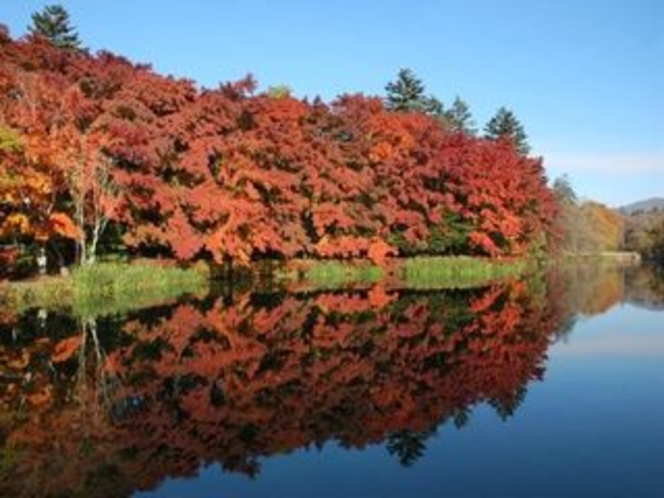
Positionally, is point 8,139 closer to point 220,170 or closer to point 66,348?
point 66,348

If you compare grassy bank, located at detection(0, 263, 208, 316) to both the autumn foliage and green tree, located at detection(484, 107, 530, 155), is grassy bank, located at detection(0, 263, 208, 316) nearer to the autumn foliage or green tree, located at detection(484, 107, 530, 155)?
the autumn foliage

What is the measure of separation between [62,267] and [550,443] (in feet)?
75.9

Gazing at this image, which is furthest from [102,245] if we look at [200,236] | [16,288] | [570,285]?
[570,285]

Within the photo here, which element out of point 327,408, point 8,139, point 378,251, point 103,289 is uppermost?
point 8,139

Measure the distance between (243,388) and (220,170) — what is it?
2328cm

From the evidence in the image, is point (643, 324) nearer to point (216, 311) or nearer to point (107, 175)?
point (216, 311)

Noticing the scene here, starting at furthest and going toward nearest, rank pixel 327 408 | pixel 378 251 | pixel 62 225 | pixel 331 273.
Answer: pixel 378 251
pixel 331 273
pixel 62 225
pixel 327 408

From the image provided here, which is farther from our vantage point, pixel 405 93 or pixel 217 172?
pixel 405 93

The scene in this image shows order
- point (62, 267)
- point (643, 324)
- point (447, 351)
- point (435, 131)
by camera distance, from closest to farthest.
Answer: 1. point (447, 351)
2. point (643, 324)
3. point (62, 267)
4. point (435, 131)

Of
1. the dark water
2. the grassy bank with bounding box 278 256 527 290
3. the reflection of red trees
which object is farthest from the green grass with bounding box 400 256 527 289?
the dark water

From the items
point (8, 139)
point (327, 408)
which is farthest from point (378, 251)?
point (327, 408)

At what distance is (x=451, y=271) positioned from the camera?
152 feet

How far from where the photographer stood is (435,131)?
49.6 metres

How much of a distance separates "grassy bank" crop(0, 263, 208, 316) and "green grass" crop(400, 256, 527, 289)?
11815 mm
